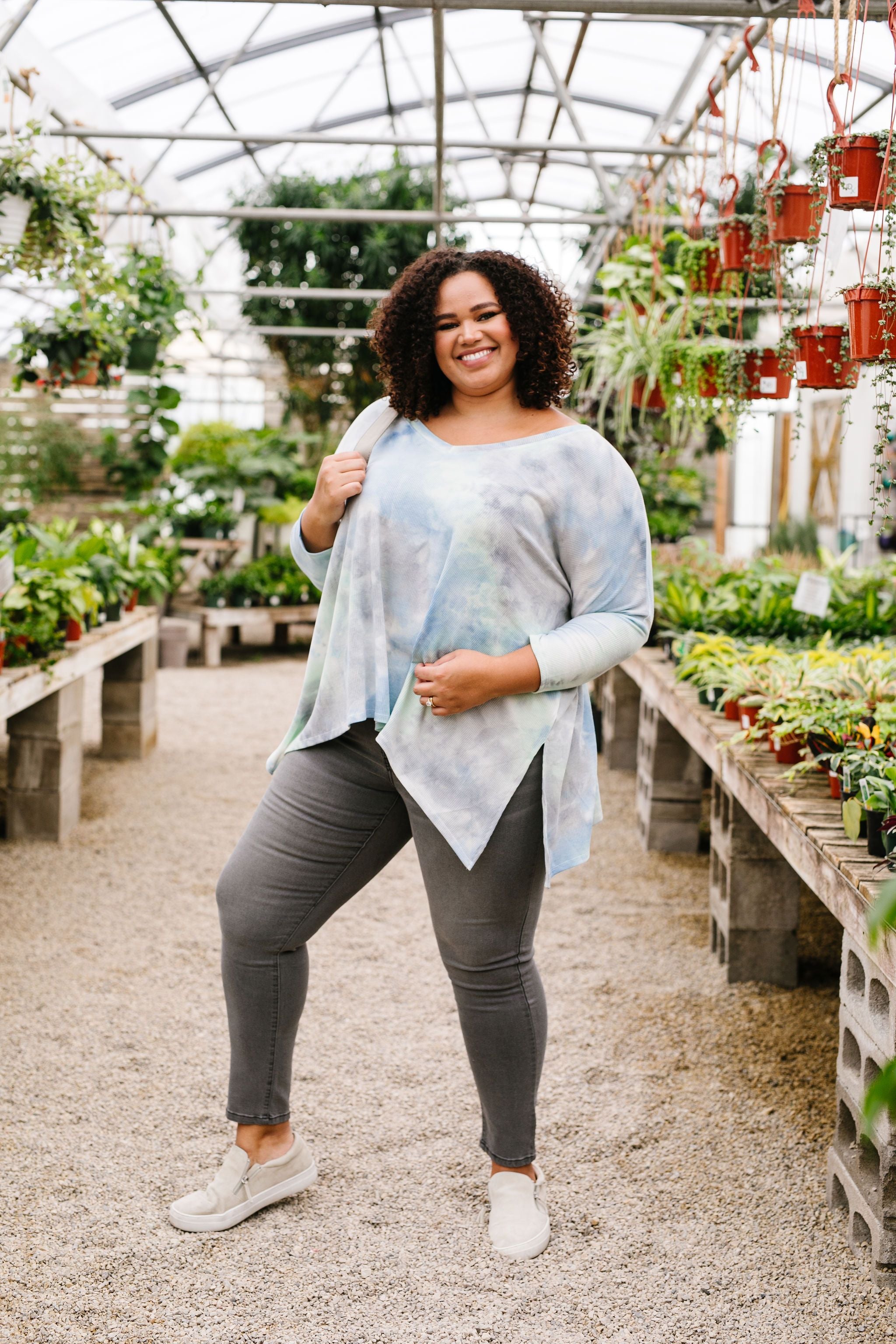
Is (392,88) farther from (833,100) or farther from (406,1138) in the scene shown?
(406,1138)

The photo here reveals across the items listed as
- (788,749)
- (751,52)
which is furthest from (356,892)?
(751,52)

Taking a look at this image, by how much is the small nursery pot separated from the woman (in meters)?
0.45

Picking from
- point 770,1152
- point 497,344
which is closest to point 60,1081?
point 770,1152

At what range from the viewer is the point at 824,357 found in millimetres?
2412

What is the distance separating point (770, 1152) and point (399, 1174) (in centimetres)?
66

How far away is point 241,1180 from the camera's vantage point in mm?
1852

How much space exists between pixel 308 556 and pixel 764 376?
178 cm

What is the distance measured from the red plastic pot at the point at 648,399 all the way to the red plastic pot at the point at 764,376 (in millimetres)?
1345

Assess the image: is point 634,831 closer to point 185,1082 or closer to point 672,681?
point 672,681

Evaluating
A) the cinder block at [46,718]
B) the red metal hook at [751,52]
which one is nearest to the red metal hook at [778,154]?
the red metal hook at [751,52]

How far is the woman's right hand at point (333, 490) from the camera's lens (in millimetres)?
1688

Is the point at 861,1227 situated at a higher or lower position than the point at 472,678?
lower

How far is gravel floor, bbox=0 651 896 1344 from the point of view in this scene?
1.66 meters

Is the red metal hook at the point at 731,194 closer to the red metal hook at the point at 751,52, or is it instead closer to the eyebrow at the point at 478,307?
the red metal hook at the point at 751,52
